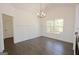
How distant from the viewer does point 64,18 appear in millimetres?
1580

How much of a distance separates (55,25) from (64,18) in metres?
0.19

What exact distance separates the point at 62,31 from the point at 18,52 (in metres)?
0.80

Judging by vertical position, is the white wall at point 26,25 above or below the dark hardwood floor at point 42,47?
above

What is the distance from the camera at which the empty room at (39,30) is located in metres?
1.50

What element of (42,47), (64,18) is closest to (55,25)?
(64,18)

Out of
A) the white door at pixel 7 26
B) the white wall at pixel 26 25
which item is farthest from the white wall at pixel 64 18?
the white door at pixel 7 26

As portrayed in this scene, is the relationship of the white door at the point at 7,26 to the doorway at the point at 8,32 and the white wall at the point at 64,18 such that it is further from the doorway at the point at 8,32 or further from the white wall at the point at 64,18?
the white wall at the point at 64,18

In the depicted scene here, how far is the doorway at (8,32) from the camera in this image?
1.52 m

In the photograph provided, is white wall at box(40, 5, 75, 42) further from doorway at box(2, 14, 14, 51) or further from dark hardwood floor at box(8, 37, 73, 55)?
doorway at box(2, 14, 14, 51)

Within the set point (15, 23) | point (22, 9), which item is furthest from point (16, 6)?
point (15, 23)

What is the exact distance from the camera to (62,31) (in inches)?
62.8

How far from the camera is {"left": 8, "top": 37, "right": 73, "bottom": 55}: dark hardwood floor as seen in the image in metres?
1.52

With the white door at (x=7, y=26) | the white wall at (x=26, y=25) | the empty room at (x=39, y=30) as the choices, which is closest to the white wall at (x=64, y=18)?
the empty room at (x=39, y=30)
